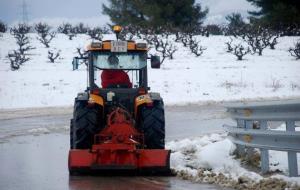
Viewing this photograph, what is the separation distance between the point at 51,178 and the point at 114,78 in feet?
8.73

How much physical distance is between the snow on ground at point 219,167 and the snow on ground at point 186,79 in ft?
55.4

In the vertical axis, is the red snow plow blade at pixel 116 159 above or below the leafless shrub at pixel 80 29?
below

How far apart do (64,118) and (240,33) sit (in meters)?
30.1

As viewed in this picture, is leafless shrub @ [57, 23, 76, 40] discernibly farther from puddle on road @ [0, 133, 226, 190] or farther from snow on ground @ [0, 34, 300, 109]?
puddle on road @ [0, 133, 226, 190]

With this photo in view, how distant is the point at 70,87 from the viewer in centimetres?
3183

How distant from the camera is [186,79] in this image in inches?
1341

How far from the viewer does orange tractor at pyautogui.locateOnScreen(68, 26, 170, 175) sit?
9.52 metres

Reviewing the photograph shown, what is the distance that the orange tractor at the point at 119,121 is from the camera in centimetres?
952

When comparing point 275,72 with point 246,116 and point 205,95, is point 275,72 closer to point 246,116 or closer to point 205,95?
point 205,95

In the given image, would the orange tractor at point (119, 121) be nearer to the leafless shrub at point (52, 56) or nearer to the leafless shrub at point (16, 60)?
the leafless shrub at point (16, 60)

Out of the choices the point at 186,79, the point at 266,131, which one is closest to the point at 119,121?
the point at 266,131

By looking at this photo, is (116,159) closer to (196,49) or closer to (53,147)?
(53,147)

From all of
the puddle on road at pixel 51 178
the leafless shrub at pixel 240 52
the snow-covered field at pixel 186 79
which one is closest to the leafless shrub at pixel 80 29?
the snow-covered field at pixel 186 79

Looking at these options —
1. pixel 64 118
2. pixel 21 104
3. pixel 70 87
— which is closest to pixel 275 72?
pixel 70 87
